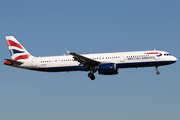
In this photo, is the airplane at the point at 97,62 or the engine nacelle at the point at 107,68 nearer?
the engine nacelle at the point at 107,68

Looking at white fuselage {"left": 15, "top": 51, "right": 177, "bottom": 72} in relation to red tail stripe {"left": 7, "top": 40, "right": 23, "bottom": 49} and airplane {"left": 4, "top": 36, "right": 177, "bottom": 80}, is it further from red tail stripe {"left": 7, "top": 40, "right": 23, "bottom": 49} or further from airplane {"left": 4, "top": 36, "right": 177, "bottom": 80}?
red tail stripe {"left": 7, "top": 40, "right": 23, "bottom": 49}

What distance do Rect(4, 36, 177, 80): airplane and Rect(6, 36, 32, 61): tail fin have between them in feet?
1.90

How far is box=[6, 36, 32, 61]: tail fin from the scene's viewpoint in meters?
56.3

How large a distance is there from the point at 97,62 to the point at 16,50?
53.1 feet

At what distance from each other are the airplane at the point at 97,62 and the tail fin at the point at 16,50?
0.58m

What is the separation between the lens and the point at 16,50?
187 feet

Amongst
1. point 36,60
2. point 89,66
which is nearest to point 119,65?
point 89,66

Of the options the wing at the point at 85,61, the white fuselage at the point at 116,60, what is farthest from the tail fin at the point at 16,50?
the wing at the point at 85,61

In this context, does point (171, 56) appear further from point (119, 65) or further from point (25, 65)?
point (25, 65)

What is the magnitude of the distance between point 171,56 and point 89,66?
14.1 metres

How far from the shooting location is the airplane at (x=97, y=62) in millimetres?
51062

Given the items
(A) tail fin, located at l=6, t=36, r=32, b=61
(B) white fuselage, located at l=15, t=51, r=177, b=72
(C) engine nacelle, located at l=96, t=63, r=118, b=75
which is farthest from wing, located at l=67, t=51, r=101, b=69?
(A) tail fin, located at l=6, t=36, r=32, b=61

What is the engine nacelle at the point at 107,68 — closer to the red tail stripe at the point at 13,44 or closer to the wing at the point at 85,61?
the wing at the point at 85,61

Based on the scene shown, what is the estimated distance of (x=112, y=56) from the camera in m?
51.9
